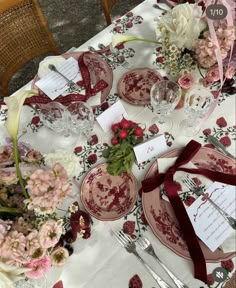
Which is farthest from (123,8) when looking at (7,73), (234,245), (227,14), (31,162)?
(234,245)

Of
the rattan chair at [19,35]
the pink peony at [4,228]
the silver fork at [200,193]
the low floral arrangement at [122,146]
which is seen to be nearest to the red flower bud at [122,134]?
the low floral arrangement at [122,146]

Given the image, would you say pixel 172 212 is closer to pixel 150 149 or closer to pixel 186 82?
pixel 150 149

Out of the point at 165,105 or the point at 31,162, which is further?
the point at 165,105

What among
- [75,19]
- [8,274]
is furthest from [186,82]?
[75,19]

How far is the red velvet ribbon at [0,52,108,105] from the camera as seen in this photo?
3.91 feet

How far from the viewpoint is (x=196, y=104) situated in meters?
1.15

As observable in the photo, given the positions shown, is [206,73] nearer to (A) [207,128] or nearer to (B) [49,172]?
(A) [207,128]

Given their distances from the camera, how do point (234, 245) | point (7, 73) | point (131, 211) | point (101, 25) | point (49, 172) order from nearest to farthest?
point (49, 172), point (234, 245), point (131, 211), point (7, 73), point (101, 25)

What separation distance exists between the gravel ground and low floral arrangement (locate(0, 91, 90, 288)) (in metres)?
1.63

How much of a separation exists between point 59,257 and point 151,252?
0.88 feet

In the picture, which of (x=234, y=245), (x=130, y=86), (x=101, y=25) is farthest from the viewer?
(x=101, y=25)

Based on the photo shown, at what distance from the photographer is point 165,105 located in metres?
1.14

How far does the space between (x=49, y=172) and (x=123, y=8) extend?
6.88 feet

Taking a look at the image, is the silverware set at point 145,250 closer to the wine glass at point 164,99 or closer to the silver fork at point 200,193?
the silver fork at point 200,193
